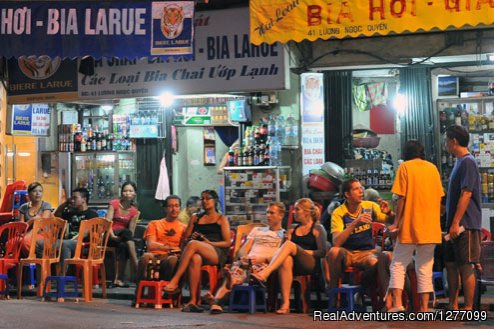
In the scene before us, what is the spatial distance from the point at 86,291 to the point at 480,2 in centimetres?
663

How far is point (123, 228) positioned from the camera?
14.1 metres

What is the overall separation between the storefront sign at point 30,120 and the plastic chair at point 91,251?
13.8ft

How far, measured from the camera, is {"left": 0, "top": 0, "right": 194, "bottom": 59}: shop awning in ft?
45.0

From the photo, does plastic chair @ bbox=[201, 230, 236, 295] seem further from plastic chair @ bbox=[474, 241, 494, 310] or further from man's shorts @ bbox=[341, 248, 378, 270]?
plastic chair @ bbox=[474, 241, 494, 310]

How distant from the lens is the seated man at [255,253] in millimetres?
11266

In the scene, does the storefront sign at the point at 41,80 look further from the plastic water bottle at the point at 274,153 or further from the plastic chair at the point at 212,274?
the plastic chair at the point at 212,274

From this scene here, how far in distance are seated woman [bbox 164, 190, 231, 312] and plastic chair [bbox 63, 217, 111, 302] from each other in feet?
5.11

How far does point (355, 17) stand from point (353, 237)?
323 cm

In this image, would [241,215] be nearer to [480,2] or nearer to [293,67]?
[293,67]

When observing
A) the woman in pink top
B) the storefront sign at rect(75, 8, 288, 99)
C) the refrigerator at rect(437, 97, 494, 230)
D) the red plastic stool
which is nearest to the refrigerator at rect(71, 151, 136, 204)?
the storefront sign at rect(75, 8, 288, 99)

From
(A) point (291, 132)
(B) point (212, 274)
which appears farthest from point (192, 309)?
(A) point (291, 132)

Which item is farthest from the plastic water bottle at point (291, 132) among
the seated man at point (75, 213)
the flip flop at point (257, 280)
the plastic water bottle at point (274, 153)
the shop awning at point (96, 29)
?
the flip flop at point (257, 280)

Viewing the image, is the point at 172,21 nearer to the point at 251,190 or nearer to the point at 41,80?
the point at 251,190

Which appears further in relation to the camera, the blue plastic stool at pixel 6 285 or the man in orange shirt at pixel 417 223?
the blue plastic stool at pixel 6 285
